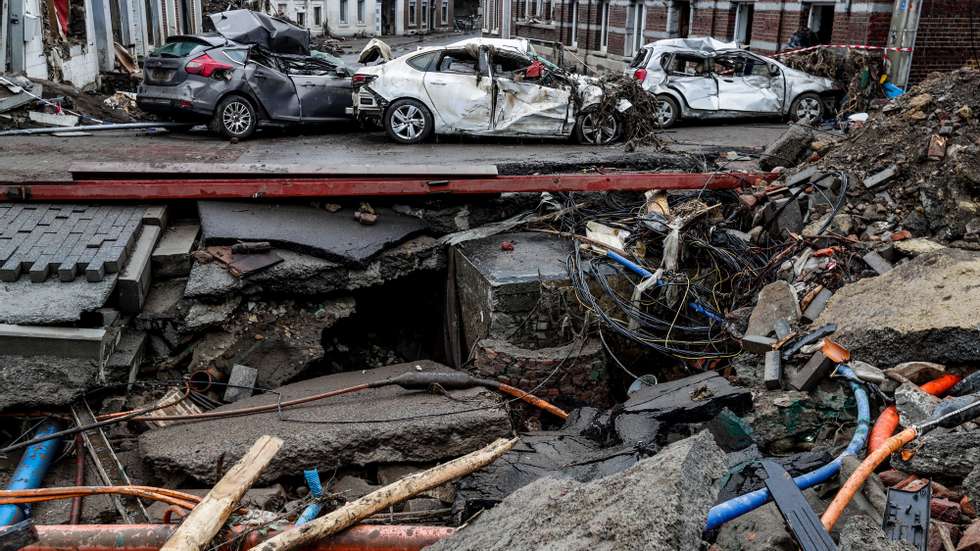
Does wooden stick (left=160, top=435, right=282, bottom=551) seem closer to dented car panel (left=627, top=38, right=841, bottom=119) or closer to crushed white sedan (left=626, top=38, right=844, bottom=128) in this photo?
crushed white sedan (left=626, top=38, right=844, bottom=128)

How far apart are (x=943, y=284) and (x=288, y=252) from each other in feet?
18.8

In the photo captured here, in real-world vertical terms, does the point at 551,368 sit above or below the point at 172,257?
below

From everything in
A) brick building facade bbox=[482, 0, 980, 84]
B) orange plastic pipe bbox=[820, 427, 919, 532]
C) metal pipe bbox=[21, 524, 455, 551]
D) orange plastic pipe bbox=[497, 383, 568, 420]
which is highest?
brick building facade bbox=[482, 0, 980, 84]

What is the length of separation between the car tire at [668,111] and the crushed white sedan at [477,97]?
86.5 inches

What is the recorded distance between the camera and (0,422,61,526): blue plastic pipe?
581 cm

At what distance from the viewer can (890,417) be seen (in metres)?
5.41

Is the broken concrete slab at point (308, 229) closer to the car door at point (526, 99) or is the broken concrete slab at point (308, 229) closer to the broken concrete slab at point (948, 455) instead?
the car door at point (526, 99)

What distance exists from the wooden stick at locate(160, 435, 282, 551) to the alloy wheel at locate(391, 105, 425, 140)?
344 inches

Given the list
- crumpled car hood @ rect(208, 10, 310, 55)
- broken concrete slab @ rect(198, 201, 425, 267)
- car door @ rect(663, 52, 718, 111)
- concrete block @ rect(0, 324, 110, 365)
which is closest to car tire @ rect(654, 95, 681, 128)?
car door @ rect(663, 52, 718, 111)

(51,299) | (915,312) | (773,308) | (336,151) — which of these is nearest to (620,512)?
(915,312)

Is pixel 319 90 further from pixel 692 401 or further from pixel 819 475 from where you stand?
pixel 819 475

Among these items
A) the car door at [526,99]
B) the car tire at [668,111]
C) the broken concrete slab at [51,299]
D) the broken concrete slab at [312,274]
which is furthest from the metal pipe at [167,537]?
the car tire at [668,111]

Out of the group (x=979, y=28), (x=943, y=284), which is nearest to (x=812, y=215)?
(x=943, y=284)

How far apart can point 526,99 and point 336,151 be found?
3.10 meters
